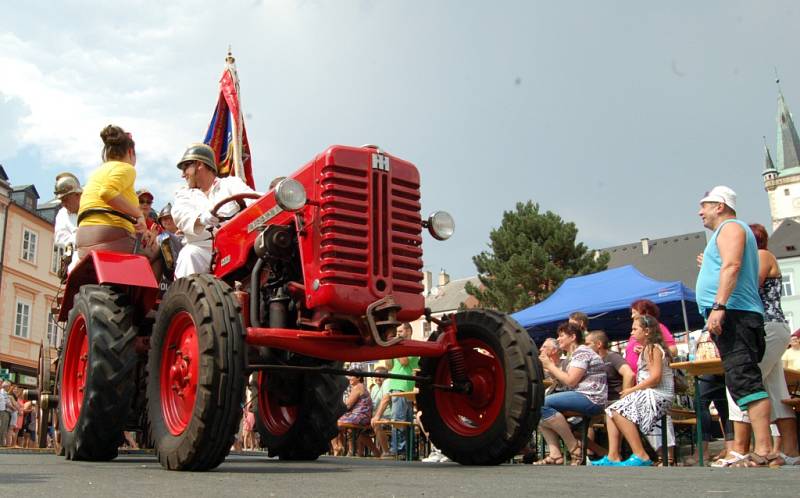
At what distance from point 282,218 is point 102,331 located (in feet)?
4.63

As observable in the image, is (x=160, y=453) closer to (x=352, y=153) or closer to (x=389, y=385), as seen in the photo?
(x=352, y=153)

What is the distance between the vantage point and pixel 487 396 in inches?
182

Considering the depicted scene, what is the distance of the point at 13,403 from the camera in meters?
20.0

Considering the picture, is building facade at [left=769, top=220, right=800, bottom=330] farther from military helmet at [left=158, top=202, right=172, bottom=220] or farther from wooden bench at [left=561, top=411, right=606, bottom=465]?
military helmet at [left=158, top=202, right=172, bottom=220]

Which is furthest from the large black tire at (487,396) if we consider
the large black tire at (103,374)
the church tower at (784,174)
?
the church tower at (784,174)

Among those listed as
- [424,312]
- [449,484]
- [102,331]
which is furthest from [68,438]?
[449,484]

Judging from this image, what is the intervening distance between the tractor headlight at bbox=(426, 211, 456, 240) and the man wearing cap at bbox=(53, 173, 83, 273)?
4.13 m

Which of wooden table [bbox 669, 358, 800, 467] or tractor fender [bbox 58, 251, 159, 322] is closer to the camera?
tractor fender [bbox 58, 251, 159, 322]

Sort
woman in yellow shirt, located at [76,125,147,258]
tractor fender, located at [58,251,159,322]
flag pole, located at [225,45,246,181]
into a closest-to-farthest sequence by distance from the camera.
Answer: tractor fender, located at [58,251,159,322] → woman in yellow shirt, located at [76,125,147,258] → flag pole, located at [225,45,246,181]

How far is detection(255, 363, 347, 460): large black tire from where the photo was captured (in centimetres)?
591

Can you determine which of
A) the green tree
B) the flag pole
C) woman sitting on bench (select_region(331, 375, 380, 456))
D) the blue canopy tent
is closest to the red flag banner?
the flag pole

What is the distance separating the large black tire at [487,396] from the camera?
434cm

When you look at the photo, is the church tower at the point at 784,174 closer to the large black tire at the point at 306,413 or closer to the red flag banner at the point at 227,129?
the red flag banner at the point at 227,129

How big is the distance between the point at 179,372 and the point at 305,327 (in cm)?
71
